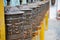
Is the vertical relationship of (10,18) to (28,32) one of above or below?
above

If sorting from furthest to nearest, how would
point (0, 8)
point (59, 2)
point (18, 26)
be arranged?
point (59, 2)
point (18, 26)
point (0, 8)

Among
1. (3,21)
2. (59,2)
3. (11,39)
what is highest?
(59,2)

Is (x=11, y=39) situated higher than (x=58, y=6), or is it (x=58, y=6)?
(x=58, y=6)

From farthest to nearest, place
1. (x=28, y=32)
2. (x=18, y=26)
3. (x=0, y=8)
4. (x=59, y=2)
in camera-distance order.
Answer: (x=59, y=2), (x=28, y=32), (x=18, y=26), (x=0, y=8)

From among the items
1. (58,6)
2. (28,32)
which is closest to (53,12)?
(58,6)

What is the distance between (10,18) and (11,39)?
5.1 inches

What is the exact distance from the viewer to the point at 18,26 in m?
0.89

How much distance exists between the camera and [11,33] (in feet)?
2.85

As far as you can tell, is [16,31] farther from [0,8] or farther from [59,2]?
[59,2]

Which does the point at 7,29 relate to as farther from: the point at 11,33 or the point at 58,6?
the point at 58,6

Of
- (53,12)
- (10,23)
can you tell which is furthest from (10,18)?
(53,12)

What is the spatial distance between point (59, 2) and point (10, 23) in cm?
496

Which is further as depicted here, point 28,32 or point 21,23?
point 28,32

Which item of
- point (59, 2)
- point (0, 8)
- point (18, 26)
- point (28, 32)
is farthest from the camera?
point (59, 2)
